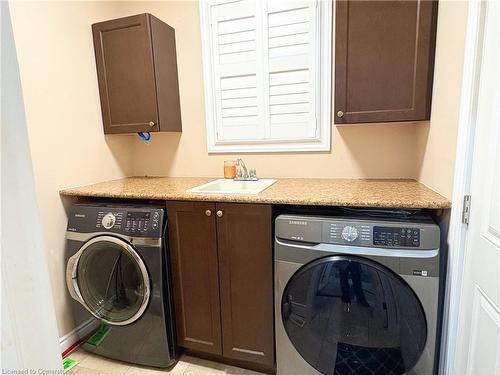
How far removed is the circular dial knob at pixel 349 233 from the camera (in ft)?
4.31

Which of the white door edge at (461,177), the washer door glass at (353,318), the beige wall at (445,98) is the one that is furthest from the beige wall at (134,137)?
the washer door glass at (353,318)

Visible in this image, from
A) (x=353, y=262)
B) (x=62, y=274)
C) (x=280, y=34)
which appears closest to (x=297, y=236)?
(x=353, y=262)

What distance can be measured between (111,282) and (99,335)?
0.37 metres

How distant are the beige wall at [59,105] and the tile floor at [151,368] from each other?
0.28 m

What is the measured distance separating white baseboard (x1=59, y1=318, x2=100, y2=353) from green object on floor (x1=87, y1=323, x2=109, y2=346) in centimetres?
6

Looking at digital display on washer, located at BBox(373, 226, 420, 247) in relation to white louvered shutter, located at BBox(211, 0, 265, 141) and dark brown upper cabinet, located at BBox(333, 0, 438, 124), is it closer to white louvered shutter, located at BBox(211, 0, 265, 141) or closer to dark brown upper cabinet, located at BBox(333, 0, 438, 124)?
dark brown upper cabinet, located at BBox(333, 0, 438, 124)

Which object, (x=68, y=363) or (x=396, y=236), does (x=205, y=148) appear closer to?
(x=396, y=236)

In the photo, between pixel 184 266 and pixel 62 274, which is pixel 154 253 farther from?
pixel 62 274

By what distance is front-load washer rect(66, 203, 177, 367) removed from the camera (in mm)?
1616

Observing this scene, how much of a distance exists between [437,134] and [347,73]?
561 mm

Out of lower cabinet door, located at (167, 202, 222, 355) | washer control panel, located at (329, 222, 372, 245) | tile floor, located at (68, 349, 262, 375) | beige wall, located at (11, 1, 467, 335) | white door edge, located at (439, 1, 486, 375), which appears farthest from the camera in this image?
tile floor, located at (68, 349, 262, 375)

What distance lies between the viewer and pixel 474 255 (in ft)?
3.51

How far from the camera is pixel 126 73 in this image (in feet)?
6.63

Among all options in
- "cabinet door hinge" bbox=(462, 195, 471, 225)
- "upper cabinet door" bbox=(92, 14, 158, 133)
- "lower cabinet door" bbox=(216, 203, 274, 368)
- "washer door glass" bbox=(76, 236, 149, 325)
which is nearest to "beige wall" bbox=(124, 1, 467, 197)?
"cabinet door hinge" bbox=(462, 195, 471, 225)
